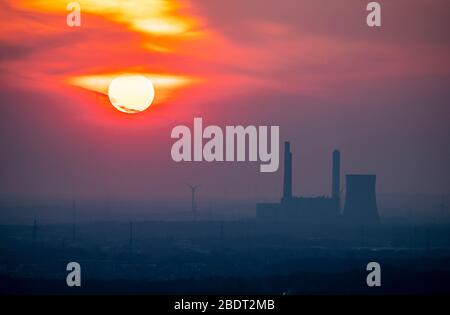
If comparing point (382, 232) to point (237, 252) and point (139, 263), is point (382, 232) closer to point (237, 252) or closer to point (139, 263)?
point (237, 252)

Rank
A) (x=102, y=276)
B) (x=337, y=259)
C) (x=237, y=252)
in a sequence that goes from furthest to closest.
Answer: (x=237, y=252), (x=102, y=276), (x=337, y=259)

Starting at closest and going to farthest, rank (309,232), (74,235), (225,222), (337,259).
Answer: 1. (337,259)
2. (74,235)
3. (309,232)
4. (225,222)

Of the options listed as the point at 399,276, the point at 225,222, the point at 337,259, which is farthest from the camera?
the point at 225,222

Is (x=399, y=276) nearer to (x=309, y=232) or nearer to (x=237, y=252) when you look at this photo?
(x=237, y=252)

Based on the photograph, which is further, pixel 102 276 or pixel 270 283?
pixel 102 276
